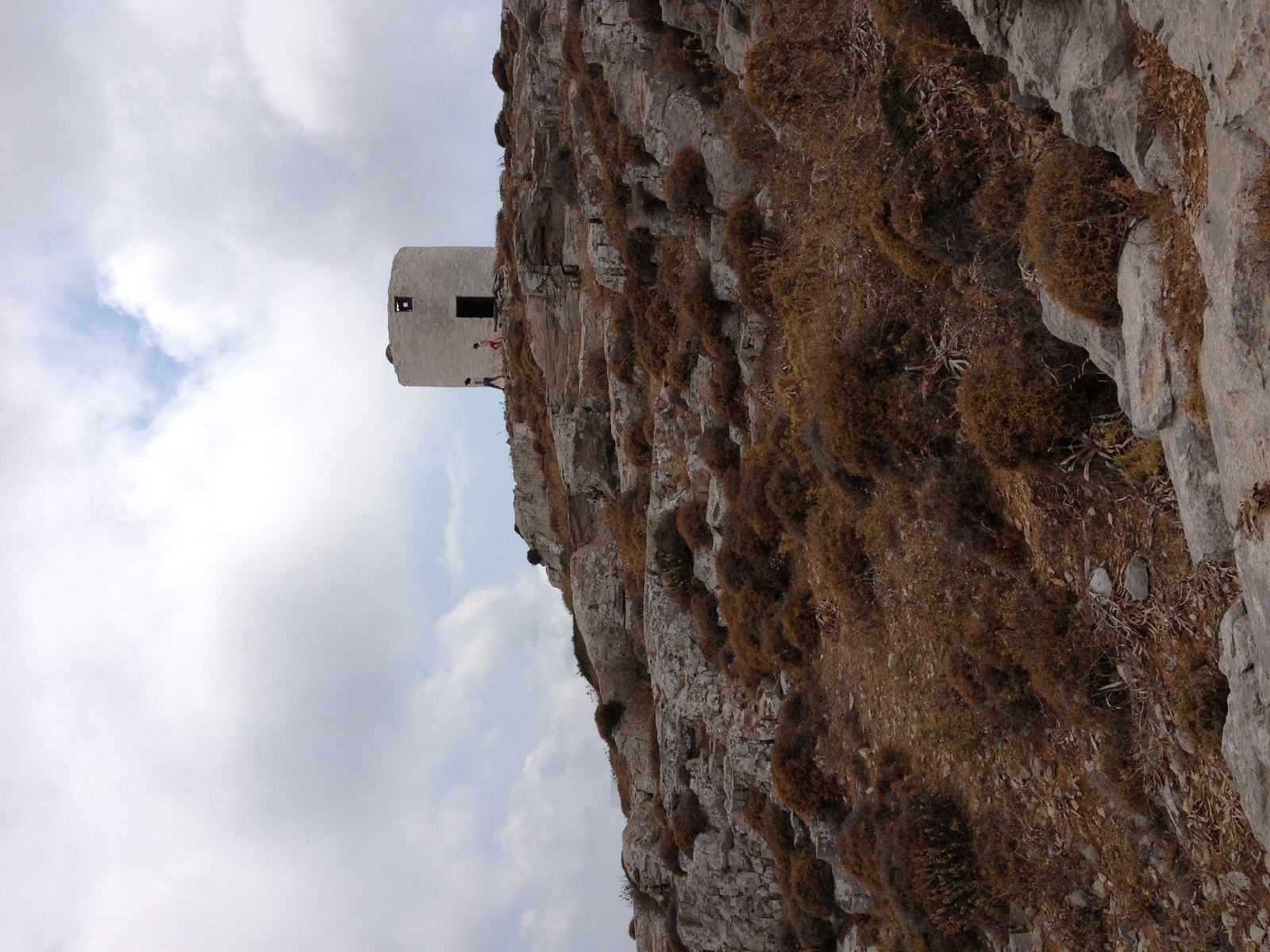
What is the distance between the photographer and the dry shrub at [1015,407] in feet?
23.5

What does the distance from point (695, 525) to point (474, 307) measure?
12681mm

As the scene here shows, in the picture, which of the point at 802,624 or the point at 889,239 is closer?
the point at 889,239

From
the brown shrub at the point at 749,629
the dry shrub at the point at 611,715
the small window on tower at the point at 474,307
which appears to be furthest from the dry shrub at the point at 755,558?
the small window on tower at the point at 474,307

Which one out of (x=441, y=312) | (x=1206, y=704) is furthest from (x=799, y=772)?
(x=441, y=312)

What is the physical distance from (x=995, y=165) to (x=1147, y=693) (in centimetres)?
488

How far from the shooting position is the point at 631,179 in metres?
15.2

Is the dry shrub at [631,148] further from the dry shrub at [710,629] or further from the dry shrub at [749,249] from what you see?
the dry shrub at [710,629]

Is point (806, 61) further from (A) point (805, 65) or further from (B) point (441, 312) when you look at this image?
(B) point (441, 312)

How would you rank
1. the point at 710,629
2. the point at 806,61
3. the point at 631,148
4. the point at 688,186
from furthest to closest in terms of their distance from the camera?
the point at 631,148 → the point at 710,629 → the point at 688,186 → the point at 806,61

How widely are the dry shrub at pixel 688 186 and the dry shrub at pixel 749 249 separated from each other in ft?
3.28

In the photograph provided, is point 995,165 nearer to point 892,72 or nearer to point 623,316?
point 892,72

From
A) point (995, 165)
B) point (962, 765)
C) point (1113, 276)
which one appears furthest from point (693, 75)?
point (962, 765)

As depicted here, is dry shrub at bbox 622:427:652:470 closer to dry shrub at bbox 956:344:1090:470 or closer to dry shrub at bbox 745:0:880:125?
dry shrub at bbox 745:0:880:125

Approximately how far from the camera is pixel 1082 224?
20.7ft
